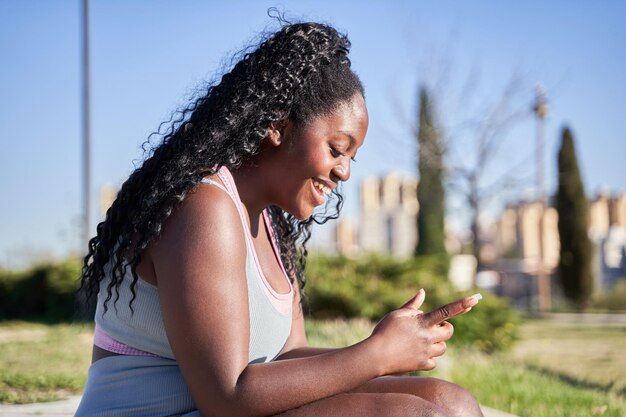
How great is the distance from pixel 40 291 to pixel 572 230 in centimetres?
1534

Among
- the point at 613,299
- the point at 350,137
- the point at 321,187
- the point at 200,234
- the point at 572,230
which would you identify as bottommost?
the point at 613,299

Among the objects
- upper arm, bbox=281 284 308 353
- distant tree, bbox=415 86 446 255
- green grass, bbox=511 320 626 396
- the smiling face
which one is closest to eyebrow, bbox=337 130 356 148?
the smiling face

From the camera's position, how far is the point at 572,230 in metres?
22.7

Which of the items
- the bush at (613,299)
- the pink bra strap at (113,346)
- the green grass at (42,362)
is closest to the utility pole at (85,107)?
the green grass at (42,362)

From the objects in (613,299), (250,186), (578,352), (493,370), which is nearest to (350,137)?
(250,186)

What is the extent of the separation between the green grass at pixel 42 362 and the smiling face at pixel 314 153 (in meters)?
2.72

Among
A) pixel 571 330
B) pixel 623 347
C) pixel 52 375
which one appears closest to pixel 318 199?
pixel 52 375

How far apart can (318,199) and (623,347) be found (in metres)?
10.3

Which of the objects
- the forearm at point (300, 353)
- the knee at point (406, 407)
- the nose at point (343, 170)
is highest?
the nose at point (343, 170)

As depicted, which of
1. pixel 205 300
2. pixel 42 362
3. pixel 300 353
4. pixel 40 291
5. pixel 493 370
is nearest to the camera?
pixel 205 300

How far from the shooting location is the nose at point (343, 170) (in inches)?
77.8

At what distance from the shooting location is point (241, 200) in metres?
2.00

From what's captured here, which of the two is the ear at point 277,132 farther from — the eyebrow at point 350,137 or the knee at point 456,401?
the knee at point 456,401

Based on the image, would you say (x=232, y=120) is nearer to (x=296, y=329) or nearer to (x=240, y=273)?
Result: (x=240, y=273)
